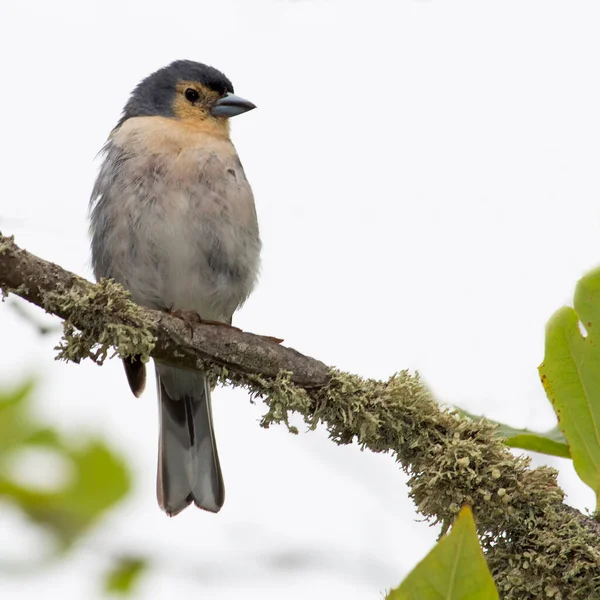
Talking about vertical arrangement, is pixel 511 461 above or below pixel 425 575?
above

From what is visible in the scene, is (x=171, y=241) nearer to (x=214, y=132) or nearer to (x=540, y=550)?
(x=214, y=132)

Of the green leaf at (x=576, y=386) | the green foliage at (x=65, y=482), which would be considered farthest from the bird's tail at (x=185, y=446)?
the green leaf at (x=576, y=386)

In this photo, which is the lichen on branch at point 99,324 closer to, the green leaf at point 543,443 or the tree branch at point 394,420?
the tree branch at point 394,420

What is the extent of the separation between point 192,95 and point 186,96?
0.04m

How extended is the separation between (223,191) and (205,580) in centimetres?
211

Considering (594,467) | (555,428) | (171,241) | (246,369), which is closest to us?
(594,467)

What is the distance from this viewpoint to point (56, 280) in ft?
9.34

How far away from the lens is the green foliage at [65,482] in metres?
2.61

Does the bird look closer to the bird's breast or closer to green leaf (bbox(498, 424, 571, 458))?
the bird's breast

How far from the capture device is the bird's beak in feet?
18.0

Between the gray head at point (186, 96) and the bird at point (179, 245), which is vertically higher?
the gray head at point (186, 96)

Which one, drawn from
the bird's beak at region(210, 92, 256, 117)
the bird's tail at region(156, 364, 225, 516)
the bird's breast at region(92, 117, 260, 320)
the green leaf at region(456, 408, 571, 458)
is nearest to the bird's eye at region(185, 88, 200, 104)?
the bird's beak at region(210, 92, 256, 117)

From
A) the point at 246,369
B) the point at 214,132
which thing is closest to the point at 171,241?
the point at 214,132

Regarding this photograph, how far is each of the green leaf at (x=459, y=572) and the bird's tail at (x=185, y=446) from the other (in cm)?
278
